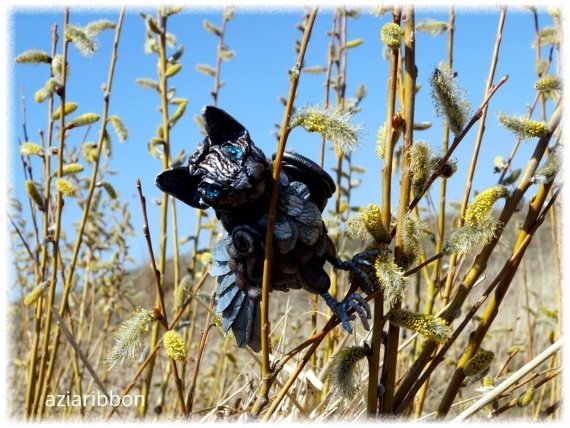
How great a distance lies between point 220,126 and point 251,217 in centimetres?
13

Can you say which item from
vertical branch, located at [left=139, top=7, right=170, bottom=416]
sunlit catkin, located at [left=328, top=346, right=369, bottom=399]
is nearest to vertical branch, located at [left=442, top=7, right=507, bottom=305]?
sunlit catkin, located at [left=328, top=346, right=369, bottom=399]

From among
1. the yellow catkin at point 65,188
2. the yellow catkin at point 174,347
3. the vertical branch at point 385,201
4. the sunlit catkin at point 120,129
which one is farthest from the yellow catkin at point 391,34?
the sunlit catkin at point 120,129

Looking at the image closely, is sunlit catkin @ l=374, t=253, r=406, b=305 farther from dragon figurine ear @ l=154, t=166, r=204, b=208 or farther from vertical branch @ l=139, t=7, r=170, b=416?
vertical branch @ l=139, t=7, r=170, b=416

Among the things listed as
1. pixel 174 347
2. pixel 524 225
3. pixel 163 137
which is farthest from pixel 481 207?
pixel 163 137

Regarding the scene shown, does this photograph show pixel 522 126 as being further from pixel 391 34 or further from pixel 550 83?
pixel 391 34

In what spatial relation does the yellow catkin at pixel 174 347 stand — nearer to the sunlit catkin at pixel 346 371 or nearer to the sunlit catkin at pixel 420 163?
the sunlit catkin at pixel 346 371

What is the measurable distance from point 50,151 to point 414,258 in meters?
0.82

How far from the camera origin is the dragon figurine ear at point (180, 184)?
86 centimetres

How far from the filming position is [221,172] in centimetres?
81

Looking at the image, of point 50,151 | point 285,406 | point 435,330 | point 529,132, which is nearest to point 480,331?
point 435,330

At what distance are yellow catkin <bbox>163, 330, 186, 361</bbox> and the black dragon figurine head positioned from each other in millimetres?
180

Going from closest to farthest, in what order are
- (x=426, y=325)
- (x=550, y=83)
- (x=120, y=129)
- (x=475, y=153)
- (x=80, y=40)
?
(x=426, y=325), (x=550, y=83), (x=475, y=153), (x=80, y=40), (x=120, y=129)

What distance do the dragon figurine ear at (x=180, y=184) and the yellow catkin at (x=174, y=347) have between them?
186 mm

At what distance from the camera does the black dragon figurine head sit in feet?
2.64
